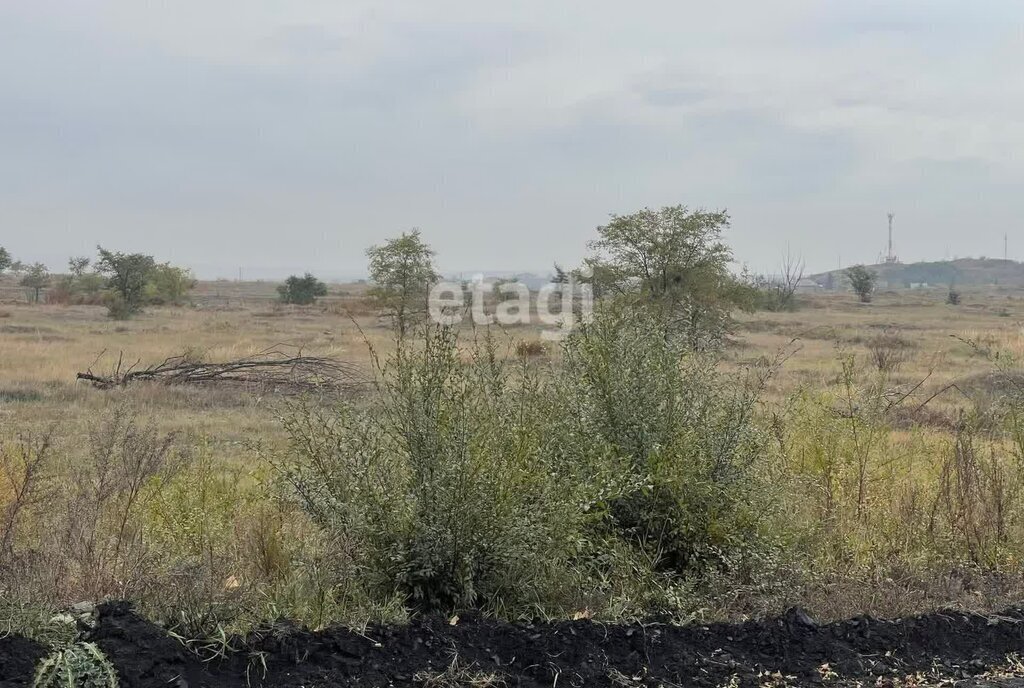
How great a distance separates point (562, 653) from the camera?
368cm

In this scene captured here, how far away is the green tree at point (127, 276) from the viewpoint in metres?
44.6

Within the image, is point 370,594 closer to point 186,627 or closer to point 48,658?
point 186,627

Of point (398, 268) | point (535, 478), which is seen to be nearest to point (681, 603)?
point (535, 478)

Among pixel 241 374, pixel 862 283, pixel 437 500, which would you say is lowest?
pixel 241 374

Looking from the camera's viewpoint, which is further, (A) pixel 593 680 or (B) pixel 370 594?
(B) pixel 370 594

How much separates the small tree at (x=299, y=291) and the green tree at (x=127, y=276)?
1608cm

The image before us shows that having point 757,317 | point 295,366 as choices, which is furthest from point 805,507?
point 757,317

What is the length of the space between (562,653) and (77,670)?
6.32 feet

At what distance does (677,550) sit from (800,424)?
2105 mm

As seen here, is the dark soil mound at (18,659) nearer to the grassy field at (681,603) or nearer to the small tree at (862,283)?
the grassy field at (681,603)

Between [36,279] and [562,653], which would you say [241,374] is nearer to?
[562,653]

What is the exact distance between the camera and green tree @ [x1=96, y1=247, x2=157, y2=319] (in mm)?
44625

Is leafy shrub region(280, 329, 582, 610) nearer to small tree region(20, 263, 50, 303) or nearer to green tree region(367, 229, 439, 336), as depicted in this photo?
green tree region(367, 229, 439, 336)

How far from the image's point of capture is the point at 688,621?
4.15m
